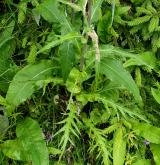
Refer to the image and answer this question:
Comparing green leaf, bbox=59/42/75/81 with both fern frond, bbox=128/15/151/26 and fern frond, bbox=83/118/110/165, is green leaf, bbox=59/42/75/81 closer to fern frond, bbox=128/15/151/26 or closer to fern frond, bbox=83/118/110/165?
fern frond, bbox=83/118/110/165

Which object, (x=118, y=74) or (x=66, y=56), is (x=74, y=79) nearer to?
(x=66, y=56)

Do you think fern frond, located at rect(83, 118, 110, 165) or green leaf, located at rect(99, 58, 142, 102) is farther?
fern frond, located at rect(83, 118, 110, 165)

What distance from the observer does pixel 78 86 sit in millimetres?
2582

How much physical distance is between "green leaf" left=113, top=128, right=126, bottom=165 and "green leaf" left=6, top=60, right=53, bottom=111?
671mm

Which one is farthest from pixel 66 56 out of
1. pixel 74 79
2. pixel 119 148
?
pixel 119 148

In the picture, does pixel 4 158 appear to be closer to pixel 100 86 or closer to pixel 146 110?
pixel 100 86

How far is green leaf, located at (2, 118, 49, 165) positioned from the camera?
99.3 inches

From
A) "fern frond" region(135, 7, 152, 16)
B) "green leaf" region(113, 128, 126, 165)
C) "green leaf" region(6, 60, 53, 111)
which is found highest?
"fern frond" region(135, 7, 152, 16)

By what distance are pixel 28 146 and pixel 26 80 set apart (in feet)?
1.50

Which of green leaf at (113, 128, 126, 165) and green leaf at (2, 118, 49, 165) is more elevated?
green leaf at (2, 118, 49, 165)

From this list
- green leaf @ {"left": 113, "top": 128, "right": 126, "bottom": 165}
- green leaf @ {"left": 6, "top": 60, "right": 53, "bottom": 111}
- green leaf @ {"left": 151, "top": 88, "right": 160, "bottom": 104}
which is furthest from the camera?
green leaf @ {"left": 151, "top": 88, "right": 160, "bottom": 104}

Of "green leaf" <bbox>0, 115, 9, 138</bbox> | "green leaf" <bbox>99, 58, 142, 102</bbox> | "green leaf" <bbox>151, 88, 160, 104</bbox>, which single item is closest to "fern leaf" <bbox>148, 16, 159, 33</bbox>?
"green leaf" <bbox>151, 88, 160, 104</bbox>

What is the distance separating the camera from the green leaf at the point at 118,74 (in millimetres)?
2432

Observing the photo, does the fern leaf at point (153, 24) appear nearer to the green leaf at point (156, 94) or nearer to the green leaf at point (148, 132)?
the green leaf at point (156, 94)
